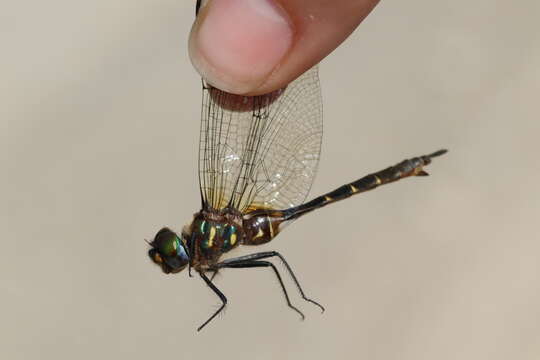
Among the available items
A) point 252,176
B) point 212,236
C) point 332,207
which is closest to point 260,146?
point 252,176

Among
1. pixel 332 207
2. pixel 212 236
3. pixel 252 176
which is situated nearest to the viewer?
pixel 212 236

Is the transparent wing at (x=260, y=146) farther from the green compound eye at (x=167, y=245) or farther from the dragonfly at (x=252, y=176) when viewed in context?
the green compound eye at (x=167, y=245)

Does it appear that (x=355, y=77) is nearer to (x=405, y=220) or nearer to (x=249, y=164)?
(x=405, y=220)

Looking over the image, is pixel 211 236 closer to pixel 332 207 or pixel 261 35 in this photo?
pixel 261 35

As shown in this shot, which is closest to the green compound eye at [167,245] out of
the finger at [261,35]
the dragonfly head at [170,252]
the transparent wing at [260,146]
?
the dragonfly head at [170,252]

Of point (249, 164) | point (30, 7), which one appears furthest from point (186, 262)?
point (30, 7)

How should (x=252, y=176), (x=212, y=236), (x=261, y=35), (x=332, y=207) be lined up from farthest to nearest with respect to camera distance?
(x=332, y=207) < (x=252, y=176) < (x=212, y=236) < (x=261, y=35)
